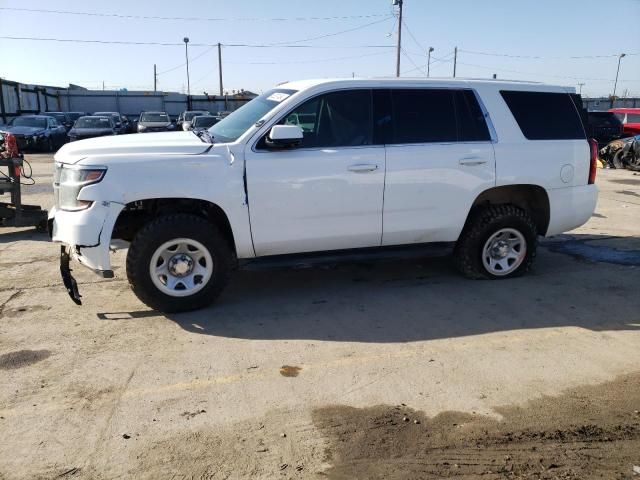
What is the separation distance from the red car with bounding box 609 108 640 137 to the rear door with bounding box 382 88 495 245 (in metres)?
18.2

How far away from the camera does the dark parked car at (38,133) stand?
22922mm

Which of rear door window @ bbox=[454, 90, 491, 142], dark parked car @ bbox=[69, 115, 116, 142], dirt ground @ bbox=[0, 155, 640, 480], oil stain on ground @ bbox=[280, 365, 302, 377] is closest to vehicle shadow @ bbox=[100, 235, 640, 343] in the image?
dirt ground @ bbox=[0, 155, 640, 480]

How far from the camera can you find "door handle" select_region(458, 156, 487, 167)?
5.44 m

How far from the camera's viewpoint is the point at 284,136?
4695mm

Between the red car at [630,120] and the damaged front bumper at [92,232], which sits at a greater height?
the red car at [630,120]

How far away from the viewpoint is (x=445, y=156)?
540 centimetres

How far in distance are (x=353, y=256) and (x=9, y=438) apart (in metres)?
3.21

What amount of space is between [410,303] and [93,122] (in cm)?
2258

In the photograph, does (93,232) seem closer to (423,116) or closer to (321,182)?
(321,182)

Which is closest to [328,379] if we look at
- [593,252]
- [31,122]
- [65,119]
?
[593,252]

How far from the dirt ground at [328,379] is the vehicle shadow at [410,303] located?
2cm

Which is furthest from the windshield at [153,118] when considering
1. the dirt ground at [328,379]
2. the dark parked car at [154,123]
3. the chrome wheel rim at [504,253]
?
the chrome wheel rim at [504,253]

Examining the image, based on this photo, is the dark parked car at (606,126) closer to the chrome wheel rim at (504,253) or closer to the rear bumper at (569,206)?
the rear bumper at (569,206)

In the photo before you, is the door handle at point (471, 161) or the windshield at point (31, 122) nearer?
the door handle at point (471, 161)
